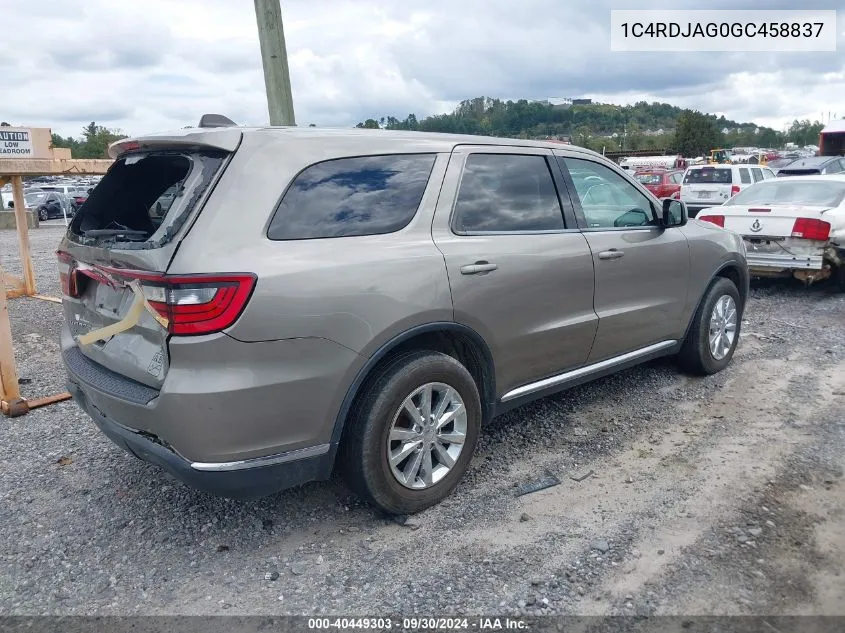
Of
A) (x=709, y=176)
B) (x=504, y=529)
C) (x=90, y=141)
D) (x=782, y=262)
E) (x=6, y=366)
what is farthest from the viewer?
(x=90, y=141)

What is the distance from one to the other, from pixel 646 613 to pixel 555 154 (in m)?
2.63

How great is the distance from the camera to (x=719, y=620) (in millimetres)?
2541

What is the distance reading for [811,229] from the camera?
25.1ft

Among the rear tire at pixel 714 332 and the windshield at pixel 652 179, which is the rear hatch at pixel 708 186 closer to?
the windshield at pixel 652 179

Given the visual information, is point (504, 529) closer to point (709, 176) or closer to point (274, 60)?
point (274, 60)

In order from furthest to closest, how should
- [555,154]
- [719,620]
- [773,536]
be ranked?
[555,154]
[773,536]
[719,620]

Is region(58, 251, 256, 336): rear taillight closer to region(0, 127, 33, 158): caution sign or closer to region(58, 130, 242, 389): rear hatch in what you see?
region(58, 130, 242, 389): rear hatch

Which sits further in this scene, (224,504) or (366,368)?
(224,504)

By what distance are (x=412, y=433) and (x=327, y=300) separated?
0.84 metres

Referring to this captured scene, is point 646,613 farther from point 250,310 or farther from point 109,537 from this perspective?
point 109,537

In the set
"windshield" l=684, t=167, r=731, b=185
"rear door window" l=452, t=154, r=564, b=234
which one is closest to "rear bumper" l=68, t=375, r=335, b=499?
"rear door window" l=452, t=154, r=564, b=234

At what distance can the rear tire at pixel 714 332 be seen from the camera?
5.09m

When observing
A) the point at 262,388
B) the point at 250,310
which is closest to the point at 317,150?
the point at 250,310

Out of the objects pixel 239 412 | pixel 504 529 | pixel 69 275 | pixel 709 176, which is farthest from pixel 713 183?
pixel 239 412
